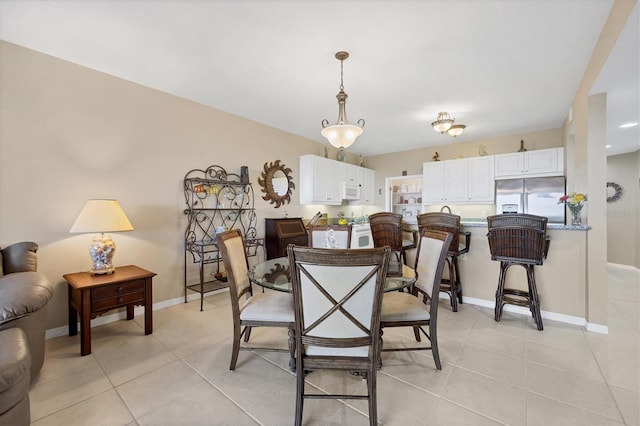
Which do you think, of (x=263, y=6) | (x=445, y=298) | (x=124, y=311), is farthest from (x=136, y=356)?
(x=445, y=298)

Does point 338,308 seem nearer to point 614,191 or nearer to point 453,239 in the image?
point 453,239

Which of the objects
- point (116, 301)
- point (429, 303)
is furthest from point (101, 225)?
point (429, 303)

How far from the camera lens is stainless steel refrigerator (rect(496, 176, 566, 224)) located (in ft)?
14.5

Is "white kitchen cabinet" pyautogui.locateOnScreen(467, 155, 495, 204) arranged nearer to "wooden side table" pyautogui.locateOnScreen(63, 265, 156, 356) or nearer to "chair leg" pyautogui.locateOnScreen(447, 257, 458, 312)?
"chair leg" pyautogui.locateOnScreen(447, 257, 458, 312)

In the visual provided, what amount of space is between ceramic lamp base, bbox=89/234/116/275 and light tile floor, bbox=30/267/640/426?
61 centimetres

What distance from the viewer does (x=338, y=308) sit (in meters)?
1.35

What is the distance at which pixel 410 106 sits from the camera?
374 centimetres

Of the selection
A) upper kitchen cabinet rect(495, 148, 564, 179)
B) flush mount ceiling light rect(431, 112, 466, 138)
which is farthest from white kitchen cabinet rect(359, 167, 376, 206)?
upper kitchen cabinet rect(495, 148, 564, 179)

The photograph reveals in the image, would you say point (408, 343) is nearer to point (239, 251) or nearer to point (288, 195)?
point (239, 251)

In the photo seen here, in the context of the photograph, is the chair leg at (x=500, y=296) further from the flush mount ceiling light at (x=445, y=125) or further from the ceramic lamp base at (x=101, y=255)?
the ceramic lamp base at (x=101, y=255)

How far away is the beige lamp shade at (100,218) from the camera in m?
2.38

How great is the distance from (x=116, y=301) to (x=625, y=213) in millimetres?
8328

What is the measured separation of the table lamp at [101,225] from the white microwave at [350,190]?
397 centimetres

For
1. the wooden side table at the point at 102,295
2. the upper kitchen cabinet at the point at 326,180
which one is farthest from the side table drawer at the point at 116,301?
the upper kitchen cabinet at the point at 326,180
